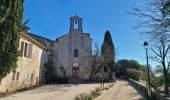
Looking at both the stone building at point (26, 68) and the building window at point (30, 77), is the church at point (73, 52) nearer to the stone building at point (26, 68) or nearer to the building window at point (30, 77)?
the stone building at point (26, 68)

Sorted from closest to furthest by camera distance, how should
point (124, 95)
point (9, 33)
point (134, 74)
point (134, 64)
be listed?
1. point (9, 33)
2. point (124, 95)
3. point (134, 74)
4. point (134, 64)

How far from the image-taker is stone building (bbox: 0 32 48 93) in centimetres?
2277

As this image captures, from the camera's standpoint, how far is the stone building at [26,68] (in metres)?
22.8

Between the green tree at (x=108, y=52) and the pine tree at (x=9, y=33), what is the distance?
1156 inches

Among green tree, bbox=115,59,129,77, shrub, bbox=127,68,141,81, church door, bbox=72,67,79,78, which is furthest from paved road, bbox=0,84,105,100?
green tree, bbox=115,59,129,77

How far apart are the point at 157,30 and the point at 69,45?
39255 millimetres

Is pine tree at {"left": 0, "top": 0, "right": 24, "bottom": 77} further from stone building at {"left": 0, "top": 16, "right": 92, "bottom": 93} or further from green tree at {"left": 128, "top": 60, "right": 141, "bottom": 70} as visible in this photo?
green tree at {"left": 128, "top": 60, "right": 141, "bottom": 70}

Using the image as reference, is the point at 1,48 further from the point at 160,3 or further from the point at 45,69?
the point at 45,69

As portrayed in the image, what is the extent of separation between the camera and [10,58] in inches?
790

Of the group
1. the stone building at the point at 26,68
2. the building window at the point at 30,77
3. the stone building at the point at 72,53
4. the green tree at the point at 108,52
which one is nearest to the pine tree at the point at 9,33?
the stone building at the point at 26,68

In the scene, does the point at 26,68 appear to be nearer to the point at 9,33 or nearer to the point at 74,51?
the point at 9,33

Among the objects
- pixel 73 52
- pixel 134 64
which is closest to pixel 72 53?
pixel 73 52

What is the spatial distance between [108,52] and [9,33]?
3230cm

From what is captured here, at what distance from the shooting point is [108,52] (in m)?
49.8
